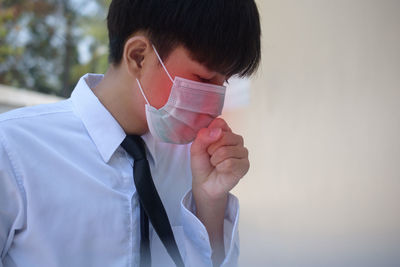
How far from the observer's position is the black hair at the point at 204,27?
3.94 feet

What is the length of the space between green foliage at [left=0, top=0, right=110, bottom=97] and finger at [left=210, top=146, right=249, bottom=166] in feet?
27.5

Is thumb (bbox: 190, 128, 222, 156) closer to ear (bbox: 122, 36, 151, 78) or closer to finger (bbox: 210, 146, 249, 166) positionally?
finger (bbox: 210, 146, 249, 166)

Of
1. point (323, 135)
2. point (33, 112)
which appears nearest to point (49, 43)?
point (323, 135)

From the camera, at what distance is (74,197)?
1148 mm

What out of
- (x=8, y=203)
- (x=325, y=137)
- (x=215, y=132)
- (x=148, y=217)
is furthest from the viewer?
(x=325, y=137)

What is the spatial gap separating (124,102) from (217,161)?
1.21 feet

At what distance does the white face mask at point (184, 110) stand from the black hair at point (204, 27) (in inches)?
2.8

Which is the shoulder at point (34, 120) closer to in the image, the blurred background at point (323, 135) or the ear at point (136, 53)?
the ear at point (136, 53)

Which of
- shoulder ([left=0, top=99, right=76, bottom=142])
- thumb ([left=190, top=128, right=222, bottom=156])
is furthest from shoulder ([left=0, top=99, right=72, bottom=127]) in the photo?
thumb ([left=190, top=128, right=222, bottom=156])

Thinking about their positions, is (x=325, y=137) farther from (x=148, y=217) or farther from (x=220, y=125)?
(x=148, y=217)

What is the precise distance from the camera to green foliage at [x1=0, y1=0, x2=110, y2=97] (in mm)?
8898

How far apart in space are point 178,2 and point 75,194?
2.16 ft

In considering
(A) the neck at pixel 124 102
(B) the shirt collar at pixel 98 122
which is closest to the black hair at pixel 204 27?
(A) the neck at pixel 124 102

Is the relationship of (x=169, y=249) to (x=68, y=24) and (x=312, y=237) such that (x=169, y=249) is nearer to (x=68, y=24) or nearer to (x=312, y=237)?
(x=312, y=237)
